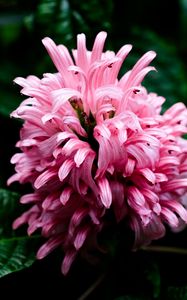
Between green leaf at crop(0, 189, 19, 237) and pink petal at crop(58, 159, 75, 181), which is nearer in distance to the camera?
pink petal at crop(58, 159, 75, 181)

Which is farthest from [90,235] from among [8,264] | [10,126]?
[10,126]

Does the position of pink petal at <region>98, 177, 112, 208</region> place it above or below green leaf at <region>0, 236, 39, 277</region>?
above

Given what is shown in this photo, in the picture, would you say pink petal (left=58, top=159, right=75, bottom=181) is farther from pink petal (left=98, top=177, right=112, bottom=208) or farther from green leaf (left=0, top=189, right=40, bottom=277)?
green leaf (left=0, top=189, right=40, bottom=277)

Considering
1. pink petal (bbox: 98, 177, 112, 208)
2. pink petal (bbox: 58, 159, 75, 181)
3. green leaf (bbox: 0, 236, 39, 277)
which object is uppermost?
pink petal (bbox: 58, 159, 75, 181)

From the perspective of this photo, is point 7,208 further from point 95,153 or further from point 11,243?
Result: point 95,153

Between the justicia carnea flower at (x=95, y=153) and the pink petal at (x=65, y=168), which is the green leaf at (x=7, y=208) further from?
the pink petal at (x=65, y=168)

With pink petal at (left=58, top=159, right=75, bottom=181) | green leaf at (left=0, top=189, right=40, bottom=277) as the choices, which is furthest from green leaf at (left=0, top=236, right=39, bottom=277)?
pink petal at (left=58, top=159, right=75, bottom=181)

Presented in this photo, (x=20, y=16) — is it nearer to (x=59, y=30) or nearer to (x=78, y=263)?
(x=59, y=30)
